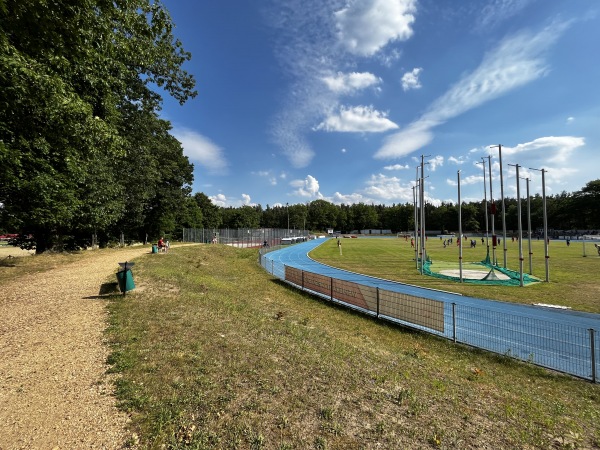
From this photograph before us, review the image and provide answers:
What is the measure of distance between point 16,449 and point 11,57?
7.47m

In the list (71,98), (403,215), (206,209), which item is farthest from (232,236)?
(403,215)

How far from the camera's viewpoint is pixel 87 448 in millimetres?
3584

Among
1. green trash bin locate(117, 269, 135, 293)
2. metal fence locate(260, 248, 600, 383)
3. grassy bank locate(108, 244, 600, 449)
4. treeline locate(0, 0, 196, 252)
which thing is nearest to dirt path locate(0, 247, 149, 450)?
grassy bank locate(108, 244, 600, 449)

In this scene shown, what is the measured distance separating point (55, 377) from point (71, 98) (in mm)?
6858

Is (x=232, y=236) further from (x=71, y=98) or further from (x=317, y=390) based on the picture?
(x=317, y=390)

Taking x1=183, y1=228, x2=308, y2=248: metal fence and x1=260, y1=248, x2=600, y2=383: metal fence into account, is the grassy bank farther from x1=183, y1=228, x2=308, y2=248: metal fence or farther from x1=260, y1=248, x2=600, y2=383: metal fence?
x1=183, y1=228, x2=308, y2=248: metal fence

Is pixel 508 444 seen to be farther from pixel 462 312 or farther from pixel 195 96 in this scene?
pixel 195 96

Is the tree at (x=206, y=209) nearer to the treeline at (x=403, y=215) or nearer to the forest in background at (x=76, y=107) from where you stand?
the treeline at (x=403, y=215)

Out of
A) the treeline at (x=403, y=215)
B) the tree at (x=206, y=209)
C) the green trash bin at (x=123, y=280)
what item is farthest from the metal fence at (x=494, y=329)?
the tree at (x=206, y=209)

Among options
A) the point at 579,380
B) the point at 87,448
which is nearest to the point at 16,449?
the point at 87,448

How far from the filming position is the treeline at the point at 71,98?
7.04m

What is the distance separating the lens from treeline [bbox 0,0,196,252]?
23.1 ft

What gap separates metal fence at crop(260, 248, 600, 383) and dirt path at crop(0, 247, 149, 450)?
358 inches

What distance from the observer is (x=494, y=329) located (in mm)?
10883
